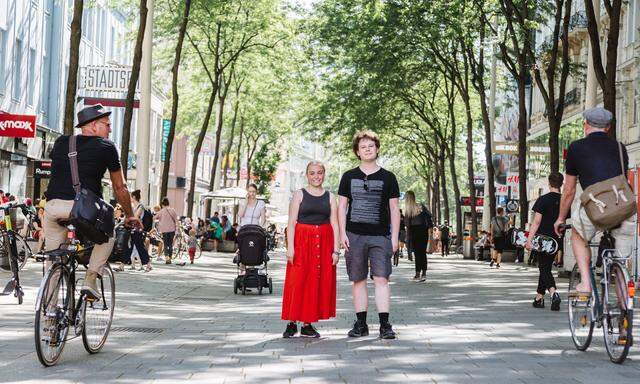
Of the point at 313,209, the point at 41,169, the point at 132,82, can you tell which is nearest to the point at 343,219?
the point at 313,209

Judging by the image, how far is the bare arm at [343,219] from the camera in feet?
37.8

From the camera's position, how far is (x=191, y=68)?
164 ft

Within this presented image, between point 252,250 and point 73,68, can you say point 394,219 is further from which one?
point 73,68

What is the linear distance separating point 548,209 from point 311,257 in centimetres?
520

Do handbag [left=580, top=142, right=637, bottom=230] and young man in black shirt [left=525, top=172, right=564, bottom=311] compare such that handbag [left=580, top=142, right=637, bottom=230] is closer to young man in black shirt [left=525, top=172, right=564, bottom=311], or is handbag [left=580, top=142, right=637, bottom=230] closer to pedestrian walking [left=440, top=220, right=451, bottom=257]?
young man in black shirt [left=525, top=172, right=564, bottom=311]

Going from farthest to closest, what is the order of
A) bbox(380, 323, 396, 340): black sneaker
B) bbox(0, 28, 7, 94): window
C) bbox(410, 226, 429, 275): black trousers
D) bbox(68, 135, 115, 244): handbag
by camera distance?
1. bbox(0, 28, 7, 94): window
2. bbox(410, 226, 429, 275): black trousers
3. bbox(380, 323, 396, 340): black sneaker
4. bbox(68, 135, 115, 244): handbag

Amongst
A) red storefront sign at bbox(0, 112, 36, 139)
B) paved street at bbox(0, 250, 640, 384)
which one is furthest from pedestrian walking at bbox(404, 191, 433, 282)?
red storefront sign at bbox(0, 112, 36, 139)

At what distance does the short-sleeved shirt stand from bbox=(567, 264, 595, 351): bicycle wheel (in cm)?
92

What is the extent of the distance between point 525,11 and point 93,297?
22.2m

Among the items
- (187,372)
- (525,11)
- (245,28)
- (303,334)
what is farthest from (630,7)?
(187,372)

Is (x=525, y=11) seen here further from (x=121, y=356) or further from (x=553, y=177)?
(x=121, y=356)

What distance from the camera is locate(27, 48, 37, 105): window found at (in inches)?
1678

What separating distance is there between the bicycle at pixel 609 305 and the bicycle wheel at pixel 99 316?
12.7 feet

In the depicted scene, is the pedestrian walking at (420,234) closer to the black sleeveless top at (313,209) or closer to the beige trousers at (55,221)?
the black sleeveless top at (313,209)
